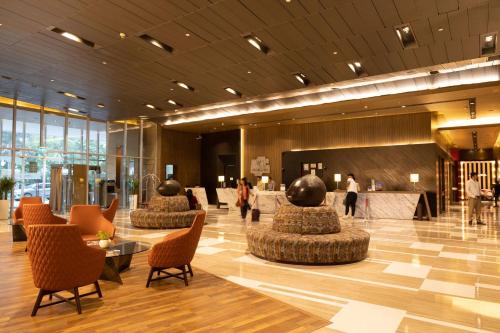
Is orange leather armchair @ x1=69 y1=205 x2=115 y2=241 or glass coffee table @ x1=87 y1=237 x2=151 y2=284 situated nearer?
glass coffee table @ x1=87 y1=237 x2=151 y2=284

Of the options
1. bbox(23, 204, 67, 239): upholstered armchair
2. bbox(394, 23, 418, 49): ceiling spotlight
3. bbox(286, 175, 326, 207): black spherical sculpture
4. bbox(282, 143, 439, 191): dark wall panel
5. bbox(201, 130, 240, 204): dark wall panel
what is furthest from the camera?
bbox(201, 130, 240, 204): dark wall panel

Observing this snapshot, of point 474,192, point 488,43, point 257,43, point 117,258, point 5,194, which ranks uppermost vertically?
point 257,43

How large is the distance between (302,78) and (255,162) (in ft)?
30.3

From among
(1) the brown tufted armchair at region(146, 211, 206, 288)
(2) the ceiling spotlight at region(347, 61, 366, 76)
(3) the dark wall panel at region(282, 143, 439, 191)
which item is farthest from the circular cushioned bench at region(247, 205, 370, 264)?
(3) the dark wall panel at region(282, 143, 439, 191)

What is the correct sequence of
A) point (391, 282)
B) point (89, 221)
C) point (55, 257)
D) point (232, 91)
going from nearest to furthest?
point (55, 257) < point (391, 282) < point (89, 221) < point (232, 91)

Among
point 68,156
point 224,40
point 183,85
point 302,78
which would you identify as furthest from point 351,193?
point 68,156

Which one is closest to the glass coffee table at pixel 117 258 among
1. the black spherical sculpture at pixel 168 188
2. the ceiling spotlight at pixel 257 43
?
the ceiling spotlight at pixel 257 43

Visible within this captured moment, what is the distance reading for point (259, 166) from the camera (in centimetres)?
1886

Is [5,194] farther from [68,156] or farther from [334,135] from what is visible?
[334,135]

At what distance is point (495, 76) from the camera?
9453 mm

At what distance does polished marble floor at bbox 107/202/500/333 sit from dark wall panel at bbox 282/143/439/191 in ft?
19.0

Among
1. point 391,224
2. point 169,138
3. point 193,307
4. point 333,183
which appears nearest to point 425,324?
point 193,307

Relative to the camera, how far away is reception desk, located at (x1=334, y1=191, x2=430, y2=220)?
12441 mm

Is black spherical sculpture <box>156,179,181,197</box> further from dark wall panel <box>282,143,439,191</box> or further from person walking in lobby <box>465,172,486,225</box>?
person walking in lobby <box>465,172,486,225</box>
